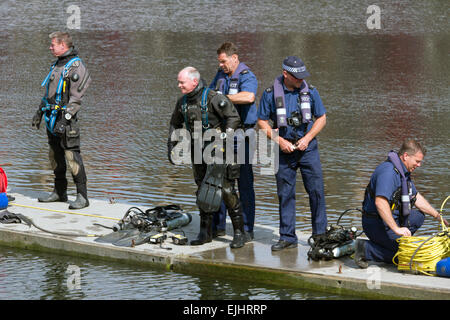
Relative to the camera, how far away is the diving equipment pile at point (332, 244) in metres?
8.52

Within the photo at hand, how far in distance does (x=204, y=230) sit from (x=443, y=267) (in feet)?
8.06

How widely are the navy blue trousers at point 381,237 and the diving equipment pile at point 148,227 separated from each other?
6.18 feet

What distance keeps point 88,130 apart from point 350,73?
852cm

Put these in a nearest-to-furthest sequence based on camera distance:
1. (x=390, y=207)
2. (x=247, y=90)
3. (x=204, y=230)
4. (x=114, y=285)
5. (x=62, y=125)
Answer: (x=390, y=207), (x=114, y=285), (x=204, y=230), (x=247, y=90), (x=62, y=125)

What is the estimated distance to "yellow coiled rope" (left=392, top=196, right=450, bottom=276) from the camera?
26.2 ft

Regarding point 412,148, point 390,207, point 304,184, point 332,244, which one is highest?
point 412,148

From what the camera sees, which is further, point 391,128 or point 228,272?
point 391,128

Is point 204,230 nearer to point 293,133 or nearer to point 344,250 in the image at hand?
point 293,133

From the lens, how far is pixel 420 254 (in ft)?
26.3

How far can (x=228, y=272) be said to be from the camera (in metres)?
8.56

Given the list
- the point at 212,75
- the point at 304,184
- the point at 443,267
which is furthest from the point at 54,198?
the point at 212,75

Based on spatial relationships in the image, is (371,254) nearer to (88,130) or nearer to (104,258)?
(104,258)
